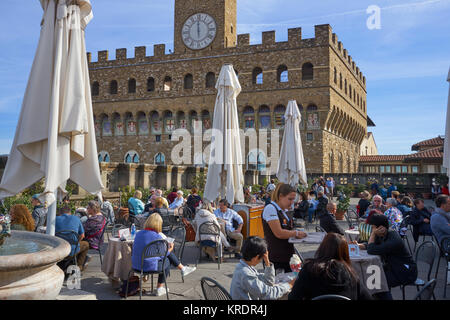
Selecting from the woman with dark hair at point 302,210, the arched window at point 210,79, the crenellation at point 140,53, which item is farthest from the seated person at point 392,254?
the crenellation at point 140,53

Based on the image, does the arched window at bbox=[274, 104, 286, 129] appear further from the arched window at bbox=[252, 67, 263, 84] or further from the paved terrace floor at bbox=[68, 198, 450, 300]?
the paved terrace floor at bbox=[68, 198, 450, 300]

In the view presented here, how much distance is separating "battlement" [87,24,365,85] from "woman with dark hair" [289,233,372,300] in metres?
26.2

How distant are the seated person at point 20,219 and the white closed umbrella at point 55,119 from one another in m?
0.77

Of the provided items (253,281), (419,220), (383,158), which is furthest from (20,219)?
(383,158)

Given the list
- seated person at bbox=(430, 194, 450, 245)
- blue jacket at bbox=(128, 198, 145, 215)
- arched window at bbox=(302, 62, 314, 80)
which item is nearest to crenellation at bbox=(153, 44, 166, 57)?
arched window at bbox=(302, 62, 314, 80)

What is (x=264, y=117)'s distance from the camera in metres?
28.4

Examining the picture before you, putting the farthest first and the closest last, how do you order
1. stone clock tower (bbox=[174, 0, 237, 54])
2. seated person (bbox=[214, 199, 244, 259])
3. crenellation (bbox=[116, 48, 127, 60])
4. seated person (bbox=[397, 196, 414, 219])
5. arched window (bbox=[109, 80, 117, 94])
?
arched window (bbox=[109, 80, 117, 94]) → crenellation (bbox=[116, 48, 127, 60]) → stone clock tower (bbox=[174, 0, 237, 54]) → seated person (bbox=[397, 196, 414, 219]) → seated person (bbox=[214, 199, 244, 259])

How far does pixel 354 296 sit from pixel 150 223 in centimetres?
265

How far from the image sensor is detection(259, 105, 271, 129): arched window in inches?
1108

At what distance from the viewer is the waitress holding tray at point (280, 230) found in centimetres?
371

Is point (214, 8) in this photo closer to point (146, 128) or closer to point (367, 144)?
point (146, 128)

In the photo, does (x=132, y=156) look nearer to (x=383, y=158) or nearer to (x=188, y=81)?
(x=188, y=81)

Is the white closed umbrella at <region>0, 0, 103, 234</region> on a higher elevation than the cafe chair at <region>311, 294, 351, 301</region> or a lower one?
higher

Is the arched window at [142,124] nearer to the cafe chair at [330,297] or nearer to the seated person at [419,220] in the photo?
the seated person at [419,220]
